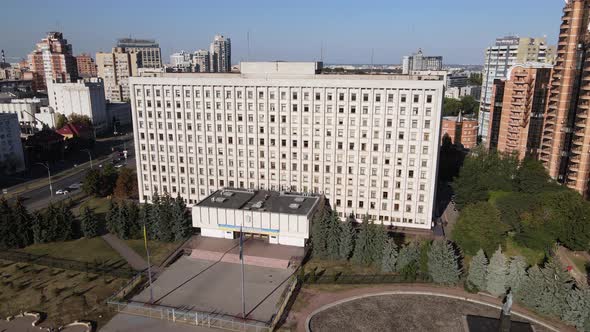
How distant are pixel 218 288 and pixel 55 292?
22.4m

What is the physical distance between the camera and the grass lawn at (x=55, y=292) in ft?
173

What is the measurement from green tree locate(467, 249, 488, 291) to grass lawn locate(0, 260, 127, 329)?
4797cm

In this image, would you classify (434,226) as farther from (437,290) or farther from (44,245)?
(44,245)

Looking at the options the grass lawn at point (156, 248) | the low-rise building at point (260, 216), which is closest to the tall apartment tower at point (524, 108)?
the low-rise building at point (260, 216)

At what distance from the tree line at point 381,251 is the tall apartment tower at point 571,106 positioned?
151 ft

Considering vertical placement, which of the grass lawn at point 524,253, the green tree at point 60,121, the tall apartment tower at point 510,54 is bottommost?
the grass lawn at point 524,253

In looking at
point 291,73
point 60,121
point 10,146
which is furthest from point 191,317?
point 60,121

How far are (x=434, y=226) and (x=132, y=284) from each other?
2147 inches

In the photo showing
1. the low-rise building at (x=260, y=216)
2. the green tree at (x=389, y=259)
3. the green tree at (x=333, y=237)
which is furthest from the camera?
the low-rise building at (x=260, y=216)

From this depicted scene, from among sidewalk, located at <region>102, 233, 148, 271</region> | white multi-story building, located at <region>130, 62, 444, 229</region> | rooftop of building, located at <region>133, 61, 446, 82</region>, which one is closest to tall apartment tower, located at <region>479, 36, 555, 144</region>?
rooftop of building, located at <region>133, 61, 446, 82</region>

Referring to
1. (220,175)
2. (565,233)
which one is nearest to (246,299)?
(220,175)

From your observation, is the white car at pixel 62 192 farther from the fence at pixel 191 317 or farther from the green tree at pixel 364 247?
the green tree at pixel 364 247

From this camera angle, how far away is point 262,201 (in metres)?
74.4

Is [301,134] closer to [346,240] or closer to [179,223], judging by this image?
[346,240]
